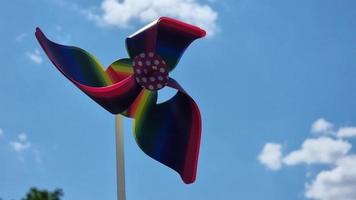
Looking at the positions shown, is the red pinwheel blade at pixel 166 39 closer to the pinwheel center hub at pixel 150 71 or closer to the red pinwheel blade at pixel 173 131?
the pinwheel center hub at pixel 150 71

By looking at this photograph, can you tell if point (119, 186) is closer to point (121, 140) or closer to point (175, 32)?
point (121, 140)

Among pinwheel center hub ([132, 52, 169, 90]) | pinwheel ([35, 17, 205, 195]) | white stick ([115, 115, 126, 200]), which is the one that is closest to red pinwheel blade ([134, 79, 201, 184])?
pinwheel ([35, 17, 205, 195])

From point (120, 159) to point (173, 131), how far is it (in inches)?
46.6

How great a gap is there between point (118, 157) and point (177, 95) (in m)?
1.58

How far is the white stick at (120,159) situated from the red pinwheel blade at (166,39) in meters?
1.17

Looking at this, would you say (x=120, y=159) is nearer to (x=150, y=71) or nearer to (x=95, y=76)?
(x=95, y=76)

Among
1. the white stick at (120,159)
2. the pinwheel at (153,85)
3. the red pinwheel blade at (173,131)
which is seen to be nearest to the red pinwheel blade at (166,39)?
the pinwheel at (153,85)

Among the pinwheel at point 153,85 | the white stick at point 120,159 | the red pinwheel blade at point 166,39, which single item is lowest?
the white stick at point 120,159

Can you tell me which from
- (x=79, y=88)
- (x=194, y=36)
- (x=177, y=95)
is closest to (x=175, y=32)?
(x=194, y=36)

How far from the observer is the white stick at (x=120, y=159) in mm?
10336

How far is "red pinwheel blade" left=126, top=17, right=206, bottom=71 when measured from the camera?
418 inches

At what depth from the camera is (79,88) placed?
33.1 ft

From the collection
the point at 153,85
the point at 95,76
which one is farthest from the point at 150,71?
the point at 95,76

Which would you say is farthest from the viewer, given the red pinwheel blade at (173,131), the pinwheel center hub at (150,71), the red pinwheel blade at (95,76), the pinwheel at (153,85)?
the red pinwheel blade at (173,131)
